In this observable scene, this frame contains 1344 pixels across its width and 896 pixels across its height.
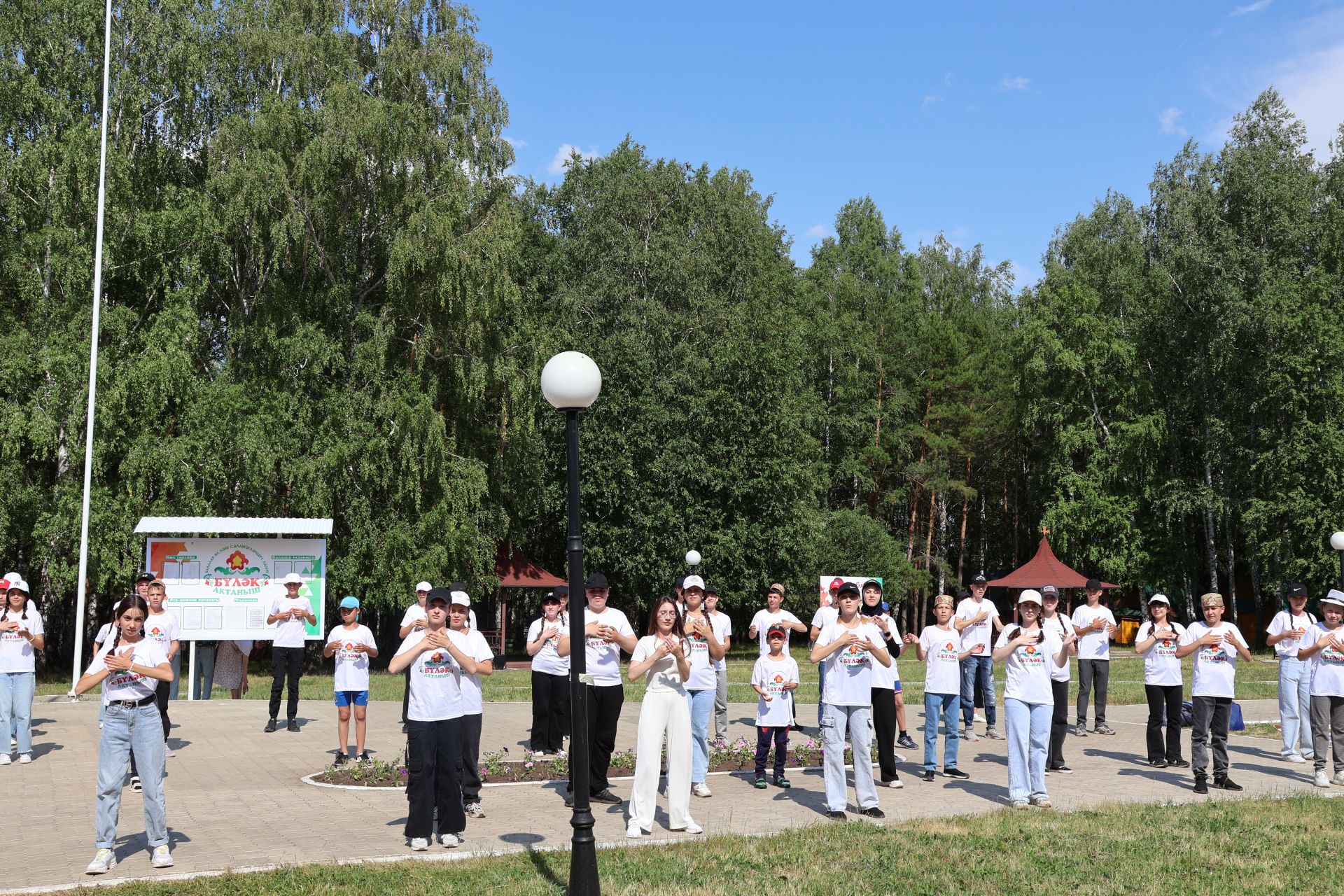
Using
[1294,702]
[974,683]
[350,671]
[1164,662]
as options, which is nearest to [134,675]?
[350,671]

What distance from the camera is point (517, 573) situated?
35.1 m

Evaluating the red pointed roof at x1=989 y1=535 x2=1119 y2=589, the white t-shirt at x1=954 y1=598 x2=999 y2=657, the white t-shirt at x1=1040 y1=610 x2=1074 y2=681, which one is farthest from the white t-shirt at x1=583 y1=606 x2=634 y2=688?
the red pointed roof at x1=989 y1=535 x2=1119 y2=589

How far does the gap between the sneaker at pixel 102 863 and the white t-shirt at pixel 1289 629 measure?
1184cm

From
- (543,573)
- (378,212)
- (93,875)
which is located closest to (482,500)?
(543,573)

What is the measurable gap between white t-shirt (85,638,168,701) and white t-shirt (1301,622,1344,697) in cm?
1061

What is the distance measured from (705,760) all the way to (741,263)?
37.3 m

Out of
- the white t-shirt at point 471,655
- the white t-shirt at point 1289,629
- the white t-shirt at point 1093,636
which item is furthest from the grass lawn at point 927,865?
the white t-shirt at point 1093,636

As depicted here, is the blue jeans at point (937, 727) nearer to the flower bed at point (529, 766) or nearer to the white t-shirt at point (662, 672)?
the flower bed at point (529, 766)

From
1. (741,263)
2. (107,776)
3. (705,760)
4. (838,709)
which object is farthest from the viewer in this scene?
(741,263)

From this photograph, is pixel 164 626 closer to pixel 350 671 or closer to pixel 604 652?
pixel 350 671

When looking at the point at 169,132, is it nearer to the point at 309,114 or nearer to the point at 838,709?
the point at 309,114

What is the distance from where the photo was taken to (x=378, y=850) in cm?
814

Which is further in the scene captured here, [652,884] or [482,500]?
[482,500]

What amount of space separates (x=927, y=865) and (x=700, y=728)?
9.76 feet
